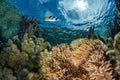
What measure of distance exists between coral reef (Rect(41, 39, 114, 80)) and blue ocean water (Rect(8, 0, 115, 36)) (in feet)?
35.9

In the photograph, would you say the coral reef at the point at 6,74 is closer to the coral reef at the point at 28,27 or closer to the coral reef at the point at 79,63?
the coral reef at the point at 79,63

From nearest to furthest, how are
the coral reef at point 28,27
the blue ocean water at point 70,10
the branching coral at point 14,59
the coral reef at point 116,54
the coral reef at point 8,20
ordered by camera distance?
1. the coral reef at point 116,54
2. the branching coral at point 14,59
3. the coral reef at point 28,27
4. the coral reef at point 8,20
5. the blue ocean water at point 70,10

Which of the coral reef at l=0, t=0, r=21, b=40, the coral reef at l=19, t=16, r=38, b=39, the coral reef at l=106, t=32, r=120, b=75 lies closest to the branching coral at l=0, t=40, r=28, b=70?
the coral reef at l=106, t=32, r=120, b=75

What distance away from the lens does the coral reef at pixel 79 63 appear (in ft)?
13.7

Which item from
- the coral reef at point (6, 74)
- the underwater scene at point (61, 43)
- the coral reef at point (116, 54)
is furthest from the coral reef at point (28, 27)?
the coral reef at point (116, 54)

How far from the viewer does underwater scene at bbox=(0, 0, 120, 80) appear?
460 centimetres

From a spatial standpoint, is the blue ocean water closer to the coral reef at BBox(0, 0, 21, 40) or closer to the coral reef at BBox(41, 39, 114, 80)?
the coral reef at BBox(0, 0, 21, 40)

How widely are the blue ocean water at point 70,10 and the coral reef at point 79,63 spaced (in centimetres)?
1096

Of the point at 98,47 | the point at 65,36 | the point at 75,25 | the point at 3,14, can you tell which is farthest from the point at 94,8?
the point at 98,47

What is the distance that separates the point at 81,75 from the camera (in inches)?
175

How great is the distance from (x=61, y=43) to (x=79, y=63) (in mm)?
1582

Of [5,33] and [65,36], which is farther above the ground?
[65,36]

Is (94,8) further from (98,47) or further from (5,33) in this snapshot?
(98,47)

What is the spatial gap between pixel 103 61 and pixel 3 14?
10.6 metres
